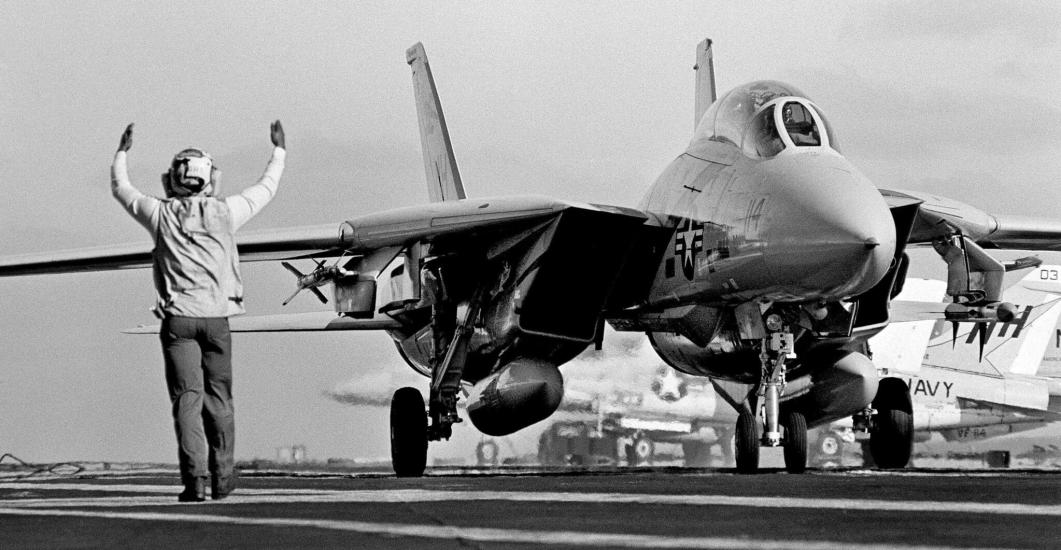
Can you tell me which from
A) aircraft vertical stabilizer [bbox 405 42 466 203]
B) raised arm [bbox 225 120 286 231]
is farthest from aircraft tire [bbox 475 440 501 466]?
raised arm [bbox 225 120 286 231]

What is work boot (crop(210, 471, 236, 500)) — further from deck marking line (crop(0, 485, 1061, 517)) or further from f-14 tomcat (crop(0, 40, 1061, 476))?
f-14 tomcat (crop(0, 40, 1061, 476))

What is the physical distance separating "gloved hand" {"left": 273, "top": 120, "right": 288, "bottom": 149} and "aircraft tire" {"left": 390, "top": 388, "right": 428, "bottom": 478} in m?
7.30

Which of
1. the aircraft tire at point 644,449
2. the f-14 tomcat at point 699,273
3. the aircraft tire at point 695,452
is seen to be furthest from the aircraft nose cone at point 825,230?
the aircraft tire at point 695,452

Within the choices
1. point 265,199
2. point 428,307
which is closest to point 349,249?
point 428,307

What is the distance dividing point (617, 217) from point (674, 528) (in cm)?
809

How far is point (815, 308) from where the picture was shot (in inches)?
471

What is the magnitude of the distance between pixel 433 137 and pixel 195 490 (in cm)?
1262

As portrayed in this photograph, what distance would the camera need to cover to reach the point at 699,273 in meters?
11.9

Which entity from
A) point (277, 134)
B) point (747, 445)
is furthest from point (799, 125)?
point (277, 134)

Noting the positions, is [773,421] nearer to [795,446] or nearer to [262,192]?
[795,446]

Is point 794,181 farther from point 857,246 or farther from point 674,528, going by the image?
point 674,528

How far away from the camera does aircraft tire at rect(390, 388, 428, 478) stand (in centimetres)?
1377

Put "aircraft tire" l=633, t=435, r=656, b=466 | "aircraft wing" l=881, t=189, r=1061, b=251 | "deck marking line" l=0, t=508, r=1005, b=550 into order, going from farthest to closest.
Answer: "aircraft tire" l=633, t=435, r=656, b=466, "aircraft wing" l=881, t=189, r=1061, b=251, "deck marking line" l=0, t=508, r=1005, b=550

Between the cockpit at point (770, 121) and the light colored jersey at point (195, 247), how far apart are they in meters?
5.97
